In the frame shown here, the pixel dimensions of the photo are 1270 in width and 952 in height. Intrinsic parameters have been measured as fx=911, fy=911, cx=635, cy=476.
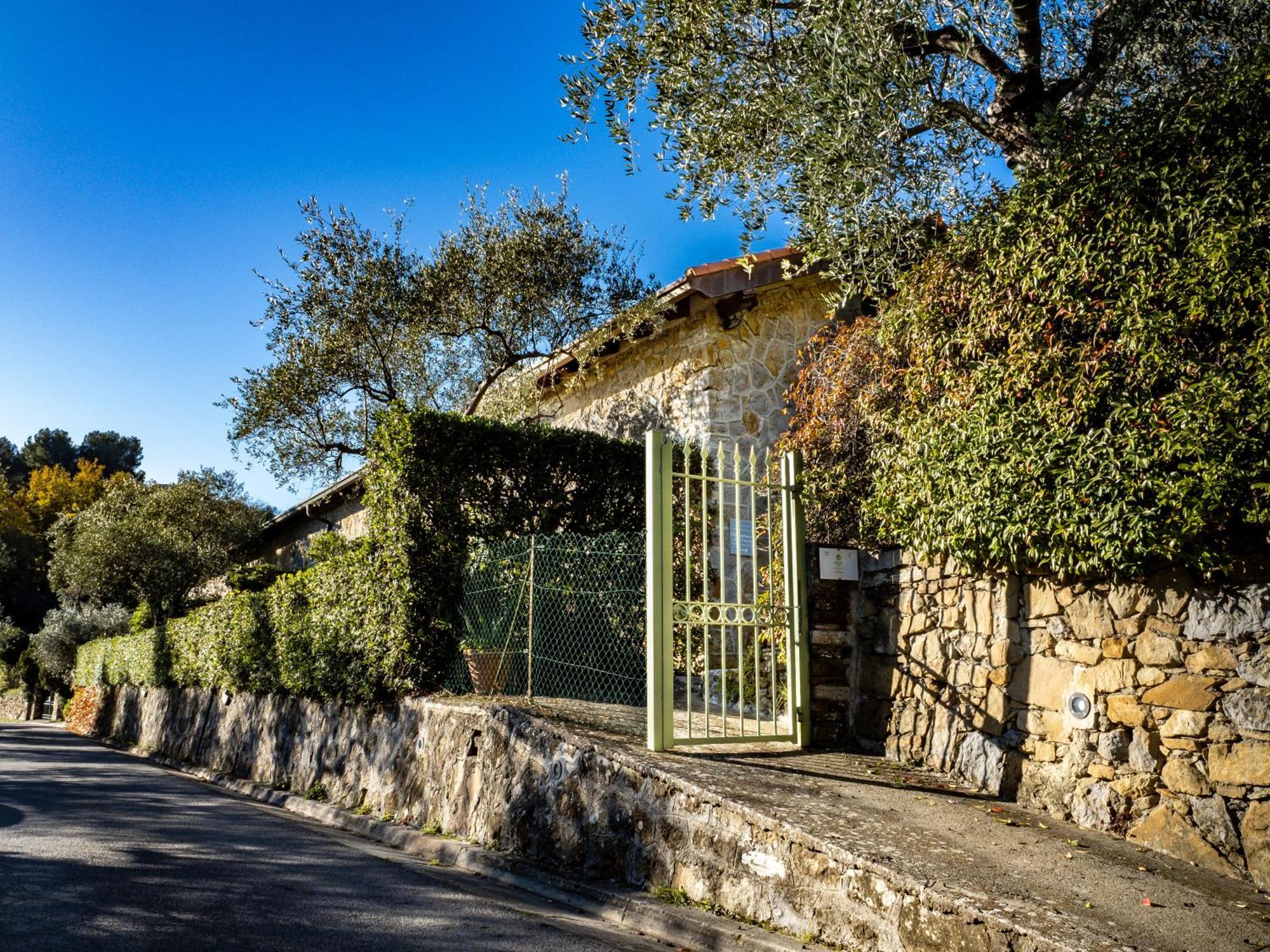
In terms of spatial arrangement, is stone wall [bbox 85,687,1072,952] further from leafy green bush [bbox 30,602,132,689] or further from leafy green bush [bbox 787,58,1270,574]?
leafy green bush [bbox 30,602,132,689]

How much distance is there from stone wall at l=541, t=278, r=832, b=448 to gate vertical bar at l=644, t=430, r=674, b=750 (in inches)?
181

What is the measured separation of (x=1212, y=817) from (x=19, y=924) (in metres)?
5.83

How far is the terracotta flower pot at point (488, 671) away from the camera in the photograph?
793 centimetres

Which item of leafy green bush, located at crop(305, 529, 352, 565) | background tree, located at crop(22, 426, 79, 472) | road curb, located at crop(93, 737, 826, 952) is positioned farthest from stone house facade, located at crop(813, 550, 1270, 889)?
background tree, located at crop(22, 426, 79, 472)

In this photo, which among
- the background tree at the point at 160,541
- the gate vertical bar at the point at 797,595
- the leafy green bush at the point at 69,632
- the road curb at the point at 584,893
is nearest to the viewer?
the road curb at the point at 584,893

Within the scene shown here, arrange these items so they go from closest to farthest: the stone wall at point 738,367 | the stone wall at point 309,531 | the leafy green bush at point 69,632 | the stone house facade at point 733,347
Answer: the stone house facade at point 733,347
the stone wall at point 738,367
the stone wall at point 309,531
the leafy green bush at point 69,632

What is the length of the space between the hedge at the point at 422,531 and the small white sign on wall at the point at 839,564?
3.50 m

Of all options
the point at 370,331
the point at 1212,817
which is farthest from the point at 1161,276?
the point at 370,331

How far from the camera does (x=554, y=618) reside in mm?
8414

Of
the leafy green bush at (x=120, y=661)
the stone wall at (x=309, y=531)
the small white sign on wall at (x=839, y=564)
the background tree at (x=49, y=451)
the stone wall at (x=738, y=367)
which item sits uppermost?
the background tree at (x=49, y=451)

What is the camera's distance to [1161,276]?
5113 mm

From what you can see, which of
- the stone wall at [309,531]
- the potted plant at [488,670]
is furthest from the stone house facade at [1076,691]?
the stone wall at [309,531]

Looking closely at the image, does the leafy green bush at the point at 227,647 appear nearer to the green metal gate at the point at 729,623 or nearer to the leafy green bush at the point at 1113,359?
the green metal gate at the point at 729,623

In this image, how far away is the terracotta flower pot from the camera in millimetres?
7934
